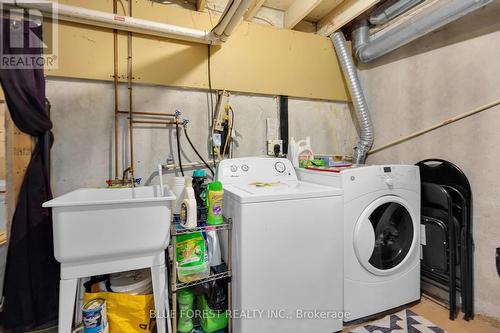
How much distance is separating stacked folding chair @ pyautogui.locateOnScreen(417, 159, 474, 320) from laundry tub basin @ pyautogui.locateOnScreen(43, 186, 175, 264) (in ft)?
5.94

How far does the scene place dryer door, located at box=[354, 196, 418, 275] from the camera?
4.89 ft

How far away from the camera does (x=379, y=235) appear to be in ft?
5.35

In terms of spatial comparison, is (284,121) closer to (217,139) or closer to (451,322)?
(217,139)

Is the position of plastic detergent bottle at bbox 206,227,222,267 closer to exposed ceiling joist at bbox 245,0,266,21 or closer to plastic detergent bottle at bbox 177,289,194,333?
plastic detergent bottle at bbox 177,289,194,333

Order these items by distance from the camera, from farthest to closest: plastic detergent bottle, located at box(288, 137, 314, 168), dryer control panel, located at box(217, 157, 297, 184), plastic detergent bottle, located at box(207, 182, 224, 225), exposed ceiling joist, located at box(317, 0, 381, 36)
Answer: plastic detergent bottle, located at box(288, 137, 314, 168), exposed ceiling joist, located at box(317, 0, 381, 36), dryer control panel, located at box(217, 157, 297, 184), plastic detergent bottle, located at box(207, 182, 224, 225)

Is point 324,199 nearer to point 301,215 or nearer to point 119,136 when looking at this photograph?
point 301,215

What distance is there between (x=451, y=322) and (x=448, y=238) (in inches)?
21.0

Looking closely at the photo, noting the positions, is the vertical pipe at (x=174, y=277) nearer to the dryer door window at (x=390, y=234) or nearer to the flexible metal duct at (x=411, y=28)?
the dryer door window at (x=390, y=234)

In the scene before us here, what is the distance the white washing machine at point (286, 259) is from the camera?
125cm

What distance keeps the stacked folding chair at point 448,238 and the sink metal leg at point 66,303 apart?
2.22m

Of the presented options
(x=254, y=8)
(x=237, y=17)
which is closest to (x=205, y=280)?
(x=237, y=17)

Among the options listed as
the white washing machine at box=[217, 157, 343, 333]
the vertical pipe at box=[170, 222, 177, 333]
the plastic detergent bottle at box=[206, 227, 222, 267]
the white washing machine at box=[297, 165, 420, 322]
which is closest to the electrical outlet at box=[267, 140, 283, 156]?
the white washing machine at box=[297, 165, 420, 322]

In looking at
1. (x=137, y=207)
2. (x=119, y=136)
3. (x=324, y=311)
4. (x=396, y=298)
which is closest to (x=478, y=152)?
(x=396, y=298)

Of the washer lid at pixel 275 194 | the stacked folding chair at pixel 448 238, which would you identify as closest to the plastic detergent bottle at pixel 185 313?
the washer lid at pixel 275 194
